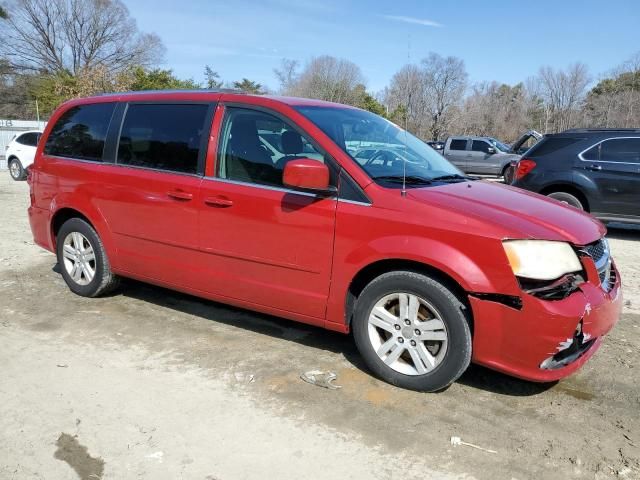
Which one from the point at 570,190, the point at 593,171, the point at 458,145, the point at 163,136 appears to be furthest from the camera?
the point at 458,145

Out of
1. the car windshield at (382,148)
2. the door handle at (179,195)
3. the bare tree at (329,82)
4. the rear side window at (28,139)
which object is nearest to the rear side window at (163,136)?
the door handle at (179,195)

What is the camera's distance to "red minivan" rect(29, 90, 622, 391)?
10.0 ft

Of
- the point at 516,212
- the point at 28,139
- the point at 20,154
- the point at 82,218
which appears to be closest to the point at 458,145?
the point at 28,139

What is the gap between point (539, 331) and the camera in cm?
295

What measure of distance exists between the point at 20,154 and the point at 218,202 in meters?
15.7

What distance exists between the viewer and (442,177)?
3994 mm

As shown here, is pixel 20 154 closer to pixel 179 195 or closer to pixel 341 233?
pixel 179 195

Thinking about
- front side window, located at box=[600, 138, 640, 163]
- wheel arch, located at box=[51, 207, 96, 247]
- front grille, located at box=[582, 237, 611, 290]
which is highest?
front side window, located at box=[600, 138, 640, 163]

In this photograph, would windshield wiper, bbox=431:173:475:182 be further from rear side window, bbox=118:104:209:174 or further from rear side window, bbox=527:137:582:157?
rear side window, bbox=527:137:582:157

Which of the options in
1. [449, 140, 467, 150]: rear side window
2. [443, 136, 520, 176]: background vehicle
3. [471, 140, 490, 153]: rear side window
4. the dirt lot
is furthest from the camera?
[449, 140, 467, 150]: rear side window

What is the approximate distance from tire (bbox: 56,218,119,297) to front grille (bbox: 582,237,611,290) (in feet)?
12.7

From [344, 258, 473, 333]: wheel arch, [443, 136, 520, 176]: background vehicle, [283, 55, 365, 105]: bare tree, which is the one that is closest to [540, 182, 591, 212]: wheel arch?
[344, 258, 473, 333]: wheel arch

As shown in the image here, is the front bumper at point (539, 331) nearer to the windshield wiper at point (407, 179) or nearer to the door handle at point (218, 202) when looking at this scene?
the windshield wiper at point (407, 179)

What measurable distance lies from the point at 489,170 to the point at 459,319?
20.0 m
